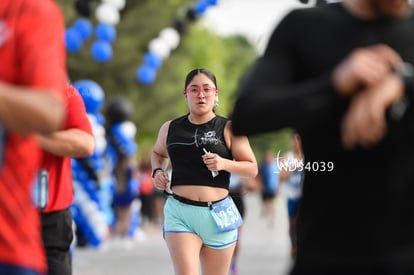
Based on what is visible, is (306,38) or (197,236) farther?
(197,236)

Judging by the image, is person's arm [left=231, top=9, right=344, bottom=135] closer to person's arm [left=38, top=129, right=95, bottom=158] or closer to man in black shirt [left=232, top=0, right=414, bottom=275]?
man in black shirt [left=232, top=0, right=414, bottom=275]

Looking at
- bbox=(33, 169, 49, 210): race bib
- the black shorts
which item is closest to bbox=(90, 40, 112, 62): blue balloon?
the black shorts

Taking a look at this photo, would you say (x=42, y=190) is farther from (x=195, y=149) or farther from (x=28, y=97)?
(x=195, y=149)

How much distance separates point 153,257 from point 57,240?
10.6 m

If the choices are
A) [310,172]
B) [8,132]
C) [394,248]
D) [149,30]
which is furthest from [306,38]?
[149,30]

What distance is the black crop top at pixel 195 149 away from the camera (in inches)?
294

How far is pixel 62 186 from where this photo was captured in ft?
16.9

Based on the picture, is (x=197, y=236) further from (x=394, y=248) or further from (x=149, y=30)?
(x=149, y=30)

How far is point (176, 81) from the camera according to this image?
48.5m

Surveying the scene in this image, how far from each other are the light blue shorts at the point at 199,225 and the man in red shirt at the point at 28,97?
4391 mm

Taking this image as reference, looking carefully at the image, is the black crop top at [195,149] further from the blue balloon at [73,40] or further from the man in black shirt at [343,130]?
the blue balloon at [73,40]

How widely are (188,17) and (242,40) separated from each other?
99898 mm

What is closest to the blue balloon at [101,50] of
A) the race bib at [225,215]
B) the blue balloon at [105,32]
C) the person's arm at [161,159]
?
the blue balloon at [105,32]

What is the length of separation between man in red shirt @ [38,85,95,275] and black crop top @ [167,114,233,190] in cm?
232
